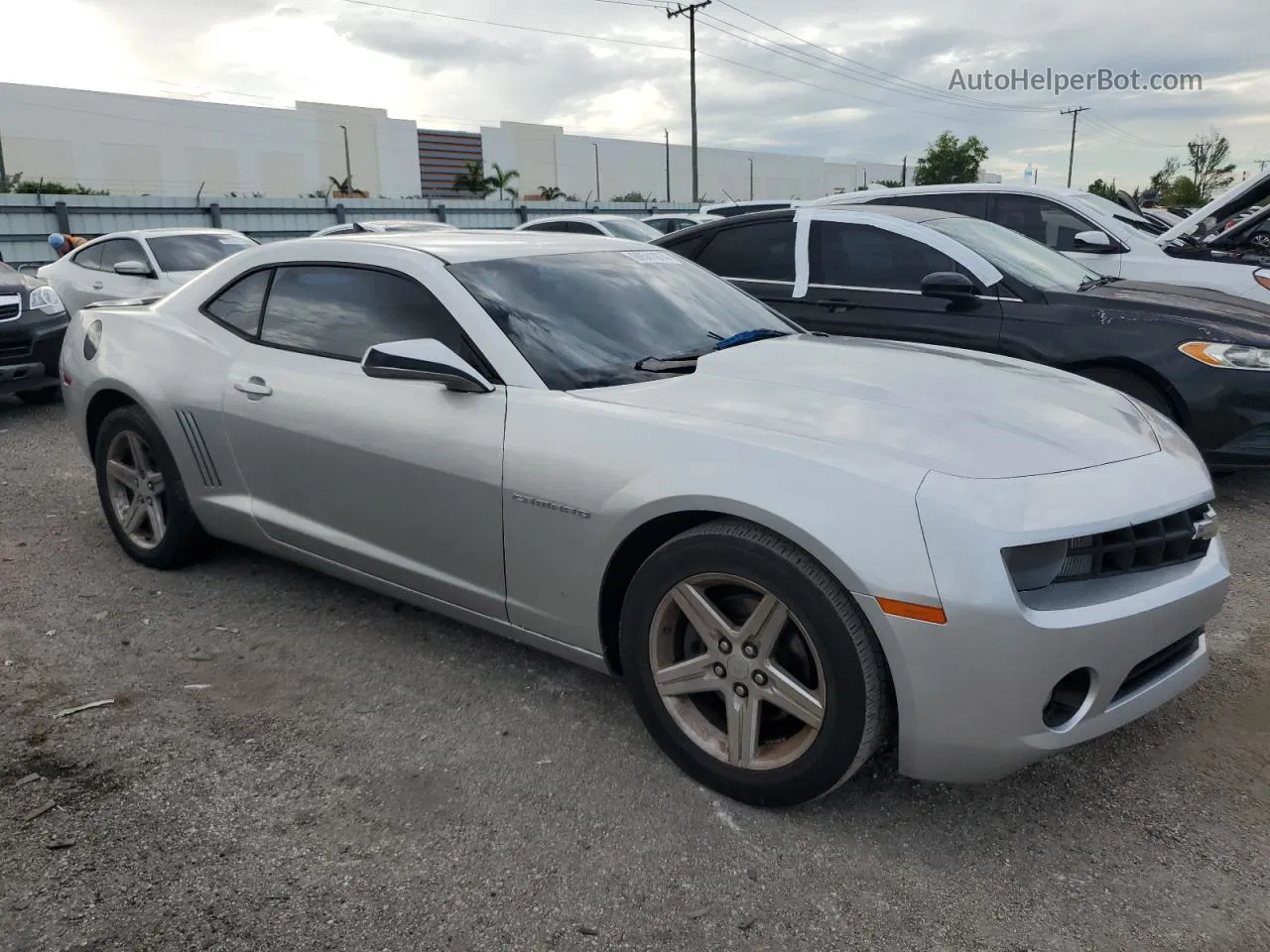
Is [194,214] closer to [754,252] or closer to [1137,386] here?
[754,252]

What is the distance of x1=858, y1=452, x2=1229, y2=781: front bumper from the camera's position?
2158 mm

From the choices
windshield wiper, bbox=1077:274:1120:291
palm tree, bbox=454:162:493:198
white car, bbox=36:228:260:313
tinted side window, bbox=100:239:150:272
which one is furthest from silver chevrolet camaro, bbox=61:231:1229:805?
palm tree, bbox=454:162:493:198

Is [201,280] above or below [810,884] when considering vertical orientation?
above

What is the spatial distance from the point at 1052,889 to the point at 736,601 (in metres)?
0.99

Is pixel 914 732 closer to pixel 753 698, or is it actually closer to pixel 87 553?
pixel 753 698

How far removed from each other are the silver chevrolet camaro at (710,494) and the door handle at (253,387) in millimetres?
17

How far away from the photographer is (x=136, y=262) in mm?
10281

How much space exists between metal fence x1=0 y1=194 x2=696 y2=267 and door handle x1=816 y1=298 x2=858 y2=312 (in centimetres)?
1991

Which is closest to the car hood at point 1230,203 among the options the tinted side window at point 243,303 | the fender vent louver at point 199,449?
the tinted side window at point 243,303

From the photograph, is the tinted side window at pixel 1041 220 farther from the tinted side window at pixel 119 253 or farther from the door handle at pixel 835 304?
the tinted side window at pixel 119 253

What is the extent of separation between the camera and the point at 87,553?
4.61 meters

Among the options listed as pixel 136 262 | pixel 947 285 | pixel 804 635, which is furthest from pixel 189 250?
pixel 804 635

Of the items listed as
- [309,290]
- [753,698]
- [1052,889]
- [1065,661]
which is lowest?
[1052,889]

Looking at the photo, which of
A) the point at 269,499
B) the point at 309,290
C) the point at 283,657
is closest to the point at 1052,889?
the point at 283,657
